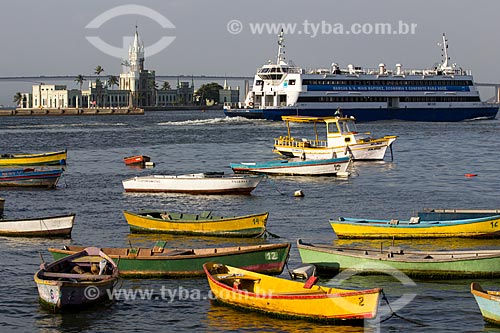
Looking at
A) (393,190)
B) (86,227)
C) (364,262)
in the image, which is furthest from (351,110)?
(364,262)

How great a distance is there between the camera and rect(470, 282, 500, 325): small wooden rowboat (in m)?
20.2

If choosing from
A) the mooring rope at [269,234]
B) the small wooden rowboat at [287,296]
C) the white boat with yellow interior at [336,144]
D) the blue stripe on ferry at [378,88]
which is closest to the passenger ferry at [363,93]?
the blue stripe on ferry at [378,88]

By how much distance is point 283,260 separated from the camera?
2511cm

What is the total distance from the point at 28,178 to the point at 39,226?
58.7 feet

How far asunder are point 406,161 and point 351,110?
194 ft

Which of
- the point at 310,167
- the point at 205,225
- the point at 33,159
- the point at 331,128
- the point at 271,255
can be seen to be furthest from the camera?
the point at 331,128

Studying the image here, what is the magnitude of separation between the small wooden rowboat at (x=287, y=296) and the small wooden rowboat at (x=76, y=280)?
2720mm

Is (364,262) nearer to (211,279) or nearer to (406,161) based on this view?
(211,279)

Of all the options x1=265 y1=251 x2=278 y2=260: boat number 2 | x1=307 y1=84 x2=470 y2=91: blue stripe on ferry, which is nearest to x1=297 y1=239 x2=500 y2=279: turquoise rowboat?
x1=265 y1=251 x2=278 y2=260: boat number 2

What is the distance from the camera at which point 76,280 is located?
22.9 metres

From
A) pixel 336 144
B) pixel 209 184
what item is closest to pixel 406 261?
pixel 209 184

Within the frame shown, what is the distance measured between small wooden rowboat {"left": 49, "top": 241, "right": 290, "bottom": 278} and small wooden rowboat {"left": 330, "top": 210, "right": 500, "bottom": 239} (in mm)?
6232

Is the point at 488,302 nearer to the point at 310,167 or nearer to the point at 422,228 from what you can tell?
the point at 422,228

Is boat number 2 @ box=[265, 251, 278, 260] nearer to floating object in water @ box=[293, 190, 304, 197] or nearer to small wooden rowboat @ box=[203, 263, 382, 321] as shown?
small wooden rowboat @ box=[203, 263, 382, 321]
